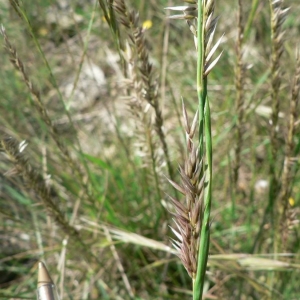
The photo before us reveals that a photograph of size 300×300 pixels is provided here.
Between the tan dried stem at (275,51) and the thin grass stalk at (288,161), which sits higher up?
the tan dried stem at (275,51)

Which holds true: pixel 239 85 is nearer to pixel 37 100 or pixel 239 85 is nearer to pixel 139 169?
pixel 37 100

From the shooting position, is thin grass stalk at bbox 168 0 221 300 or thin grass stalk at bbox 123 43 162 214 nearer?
thin grass stalk at bbox 168 0 221 300

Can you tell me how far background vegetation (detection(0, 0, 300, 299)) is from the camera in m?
1.09

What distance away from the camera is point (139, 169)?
6.13 ft

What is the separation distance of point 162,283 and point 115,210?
328 millimetres

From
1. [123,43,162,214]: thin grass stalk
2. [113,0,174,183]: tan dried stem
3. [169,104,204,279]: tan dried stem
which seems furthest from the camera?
[123,43,162,214]: thin grass stalk

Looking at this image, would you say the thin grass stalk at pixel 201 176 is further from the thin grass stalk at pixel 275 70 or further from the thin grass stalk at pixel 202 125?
the thin grass stalk at pixel 275 70

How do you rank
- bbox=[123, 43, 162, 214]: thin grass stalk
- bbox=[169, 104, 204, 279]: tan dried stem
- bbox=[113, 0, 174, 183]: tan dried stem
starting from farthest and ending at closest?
bbox=[123, 43, 162, 214]: thin grass stalk < bbox=[113, 0, 174, 183]: tan dried stem < bbox=[169, 104, 204, 279]: tan dried stem

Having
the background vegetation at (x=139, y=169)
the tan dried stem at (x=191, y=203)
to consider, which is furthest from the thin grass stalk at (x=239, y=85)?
the tan dried stem at (x=191, y=203)

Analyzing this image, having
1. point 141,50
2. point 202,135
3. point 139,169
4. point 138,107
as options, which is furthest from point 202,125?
point 139,169

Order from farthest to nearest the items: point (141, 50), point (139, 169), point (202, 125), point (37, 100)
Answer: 1. point (139, 169)
2. point (37, 100)
3. point (141, 50)
4. point (202, 125)

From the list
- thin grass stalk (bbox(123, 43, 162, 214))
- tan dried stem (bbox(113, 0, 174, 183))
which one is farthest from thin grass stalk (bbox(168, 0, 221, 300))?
thin grass stalk (bbox(123, 43, 162, 214))

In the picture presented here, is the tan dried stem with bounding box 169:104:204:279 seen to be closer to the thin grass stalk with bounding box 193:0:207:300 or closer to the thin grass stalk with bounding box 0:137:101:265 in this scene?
the thin grass stalk with bounding box 193:0:207:300

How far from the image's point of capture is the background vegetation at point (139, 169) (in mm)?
1093
